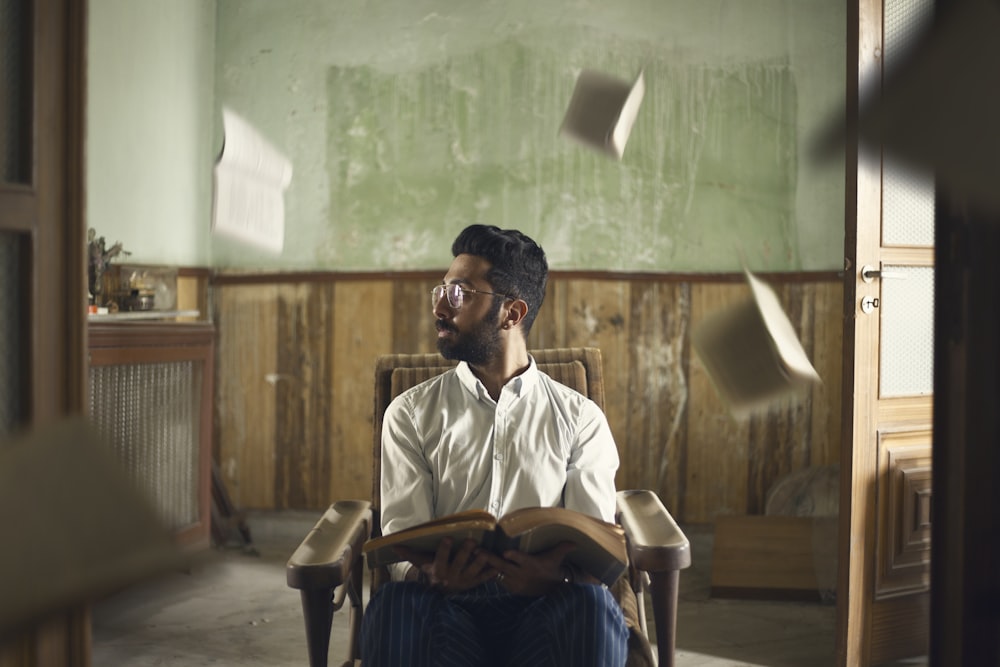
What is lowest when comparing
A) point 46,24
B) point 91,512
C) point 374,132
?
point 91,512

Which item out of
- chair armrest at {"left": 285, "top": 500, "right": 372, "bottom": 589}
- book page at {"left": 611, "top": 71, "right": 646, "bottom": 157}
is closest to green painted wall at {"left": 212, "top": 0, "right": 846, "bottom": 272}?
chair armrest at {"left": 285, "top": 500, "right": 372, "bottom": 589}

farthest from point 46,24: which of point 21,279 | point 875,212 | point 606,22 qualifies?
point 606,22

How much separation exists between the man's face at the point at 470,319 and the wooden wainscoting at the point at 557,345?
2095mm

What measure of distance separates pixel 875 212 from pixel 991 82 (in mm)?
2325

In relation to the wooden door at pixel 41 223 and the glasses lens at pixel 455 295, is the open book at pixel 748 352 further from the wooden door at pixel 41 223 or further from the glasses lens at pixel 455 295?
the wooden door at pixel 41 223

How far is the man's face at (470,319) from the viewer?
1922 millimetres

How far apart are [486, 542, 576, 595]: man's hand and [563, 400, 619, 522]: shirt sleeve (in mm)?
206

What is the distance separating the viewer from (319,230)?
415cm

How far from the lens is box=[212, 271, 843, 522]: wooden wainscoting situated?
3930mm

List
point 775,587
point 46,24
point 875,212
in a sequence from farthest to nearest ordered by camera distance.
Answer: point 775,587, point 875,212, point 46,24

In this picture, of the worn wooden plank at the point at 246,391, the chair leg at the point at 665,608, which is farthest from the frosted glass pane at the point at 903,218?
the worn wooden plank at the point at 246,391

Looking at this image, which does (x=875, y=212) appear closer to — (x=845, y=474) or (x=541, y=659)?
(x=845, y=474)

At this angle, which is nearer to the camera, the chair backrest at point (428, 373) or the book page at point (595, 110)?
the book page at point (595, 110)

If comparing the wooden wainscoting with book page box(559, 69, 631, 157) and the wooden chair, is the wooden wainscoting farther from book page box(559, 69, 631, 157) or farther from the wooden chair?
book page box(559, 69, 631, 157)
